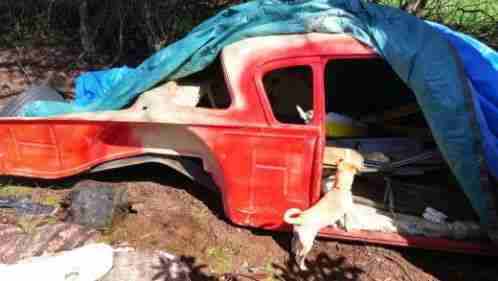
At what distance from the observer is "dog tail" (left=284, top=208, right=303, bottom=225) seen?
3971 millimetres

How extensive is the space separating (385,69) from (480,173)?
1.88m

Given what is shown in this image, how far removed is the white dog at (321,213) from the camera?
3.98 m

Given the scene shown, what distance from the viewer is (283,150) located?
412 cm

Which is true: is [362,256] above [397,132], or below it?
below

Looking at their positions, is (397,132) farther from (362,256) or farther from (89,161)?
(89,161)

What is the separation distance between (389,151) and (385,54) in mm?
1208

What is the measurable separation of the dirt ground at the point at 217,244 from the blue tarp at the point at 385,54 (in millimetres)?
683

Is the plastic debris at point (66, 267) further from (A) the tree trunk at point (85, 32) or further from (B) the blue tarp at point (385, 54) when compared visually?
(A) the tree trunk at point (85, 32)

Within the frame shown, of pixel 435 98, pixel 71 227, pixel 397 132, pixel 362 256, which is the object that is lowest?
pixel 71 227

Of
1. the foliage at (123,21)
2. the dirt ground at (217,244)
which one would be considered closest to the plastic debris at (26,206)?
the dirt ground at (217,244)

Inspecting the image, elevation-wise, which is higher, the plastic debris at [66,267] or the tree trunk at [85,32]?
the tree trunk at [85,32]

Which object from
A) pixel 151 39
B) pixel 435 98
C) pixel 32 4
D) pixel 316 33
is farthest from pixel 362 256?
pixel 32 4

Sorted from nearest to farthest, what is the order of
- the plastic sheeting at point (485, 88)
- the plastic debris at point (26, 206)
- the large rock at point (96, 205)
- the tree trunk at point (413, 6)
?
the plastic sheeting at point (485, 88), the large rock at point (96, 205), the plastic debris at point (26, 206), the tree trunk at point (413, 6)

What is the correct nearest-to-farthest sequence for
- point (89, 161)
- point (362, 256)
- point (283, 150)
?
point (283, 150)
point (362, 256)
point (89, 161)
